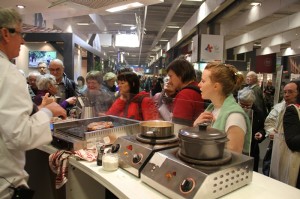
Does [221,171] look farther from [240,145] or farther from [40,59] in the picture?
[40,59]

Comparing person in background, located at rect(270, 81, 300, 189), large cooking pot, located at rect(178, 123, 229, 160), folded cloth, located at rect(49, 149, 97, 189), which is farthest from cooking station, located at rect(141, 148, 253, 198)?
person in background, located at rect(270, 81, 300, 189)

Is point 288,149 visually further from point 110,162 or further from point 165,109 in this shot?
point 110,162

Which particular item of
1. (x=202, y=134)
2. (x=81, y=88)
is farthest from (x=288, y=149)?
(x=81, y=88)

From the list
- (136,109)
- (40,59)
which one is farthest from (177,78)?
(40,59)

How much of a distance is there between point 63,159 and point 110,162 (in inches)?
15.7

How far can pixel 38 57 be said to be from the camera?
6.68 meters

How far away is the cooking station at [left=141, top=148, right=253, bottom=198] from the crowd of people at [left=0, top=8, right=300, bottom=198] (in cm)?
29

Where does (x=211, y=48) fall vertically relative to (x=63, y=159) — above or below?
above

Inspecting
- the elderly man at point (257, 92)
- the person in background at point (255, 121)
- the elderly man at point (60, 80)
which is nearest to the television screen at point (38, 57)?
the elderly man at point (60, 80)

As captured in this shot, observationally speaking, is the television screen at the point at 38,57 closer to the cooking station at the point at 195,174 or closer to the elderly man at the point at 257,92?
the elderly man at the point at 257,92

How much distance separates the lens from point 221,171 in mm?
1152

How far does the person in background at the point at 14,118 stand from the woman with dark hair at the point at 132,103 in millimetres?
1023

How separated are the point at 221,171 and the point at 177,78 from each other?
148 cm

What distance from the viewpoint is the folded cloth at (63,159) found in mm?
1664
